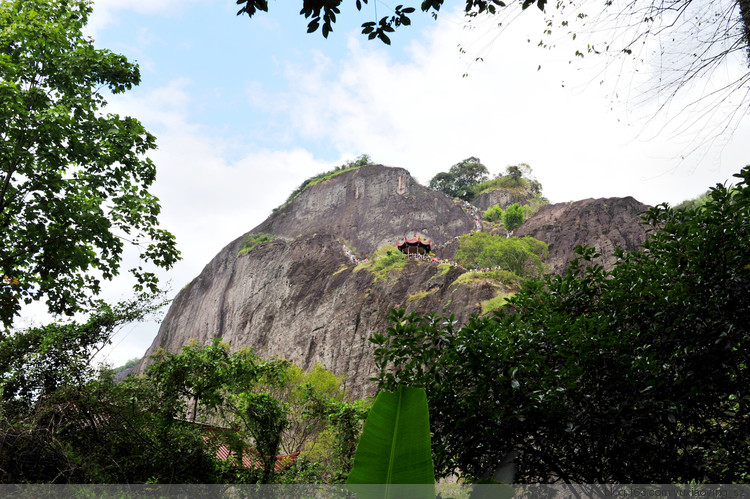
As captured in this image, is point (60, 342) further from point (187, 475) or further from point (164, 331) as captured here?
point (164, 331)

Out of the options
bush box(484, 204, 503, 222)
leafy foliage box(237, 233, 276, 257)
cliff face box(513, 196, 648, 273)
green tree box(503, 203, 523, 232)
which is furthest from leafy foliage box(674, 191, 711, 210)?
leafy foliage box(237, 233, 276, 257)

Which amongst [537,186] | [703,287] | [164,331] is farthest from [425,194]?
[703,287]

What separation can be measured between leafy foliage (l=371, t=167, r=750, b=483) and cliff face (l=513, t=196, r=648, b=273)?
3008 centimetres

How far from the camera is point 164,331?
52156 mm

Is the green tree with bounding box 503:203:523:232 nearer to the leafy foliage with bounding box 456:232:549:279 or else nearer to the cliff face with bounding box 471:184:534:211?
the leafy foliage with bounding box 456:232:549:279

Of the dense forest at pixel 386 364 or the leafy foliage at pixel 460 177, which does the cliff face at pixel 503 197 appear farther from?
the dense forest at pixel 386 364

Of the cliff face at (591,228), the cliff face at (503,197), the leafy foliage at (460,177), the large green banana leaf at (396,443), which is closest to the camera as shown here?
the large green banana leaf at (396,443)

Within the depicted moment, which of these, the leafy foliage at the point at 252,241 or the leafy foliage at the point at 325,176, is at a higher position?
the leafy foliage at the point at 325,176

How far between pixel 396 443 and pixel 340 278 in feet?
116

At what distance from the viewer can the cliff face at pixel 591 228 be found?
31798 mm

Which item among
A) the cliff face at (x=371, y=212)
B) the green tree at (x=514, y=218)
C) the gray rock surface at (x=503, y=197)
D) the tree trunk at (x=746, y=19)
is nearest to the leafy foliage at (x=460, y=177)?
the gray rock surface at (x=503, y=197)

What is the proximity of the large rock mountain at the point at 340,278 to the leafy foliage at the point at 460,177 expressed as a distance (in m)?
8.69

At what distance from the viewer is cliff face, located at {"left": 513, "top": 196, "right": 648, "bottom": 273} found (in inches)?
1252

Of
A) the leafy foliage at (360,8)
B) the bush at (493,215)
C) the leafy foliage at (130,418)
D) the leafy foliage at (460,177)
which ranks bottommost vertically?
the leafy foliage at (130,418)
